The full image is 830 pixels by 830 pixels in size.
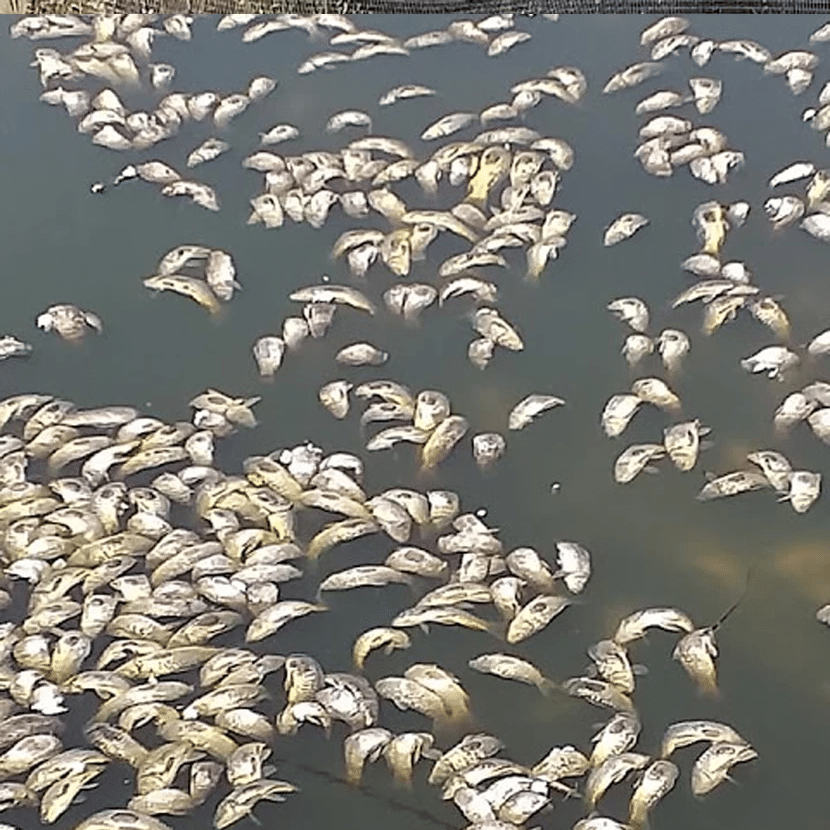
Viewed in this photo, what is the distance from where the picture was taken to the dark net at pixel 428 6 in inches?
104

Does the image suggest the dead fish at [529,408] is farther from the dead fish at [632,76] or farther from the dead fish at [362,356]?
the dead fish at [632,76]

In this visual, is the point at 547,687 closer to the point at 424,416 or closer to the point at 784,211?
the point at 424,416

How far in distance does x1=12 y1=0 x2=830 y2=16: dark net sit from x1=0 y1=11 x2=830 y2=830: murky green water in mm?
271

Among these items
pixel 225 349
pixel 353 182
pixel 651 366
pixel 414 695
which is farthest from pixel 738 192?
pixel 414 695

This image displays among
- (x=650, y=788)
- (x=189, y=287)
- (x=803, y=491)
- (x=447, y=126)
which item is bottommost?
(x=650, y=788)

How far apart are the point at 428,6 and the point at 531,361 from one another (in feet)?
3.46

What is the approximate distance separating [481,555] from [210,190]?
2.55 feet

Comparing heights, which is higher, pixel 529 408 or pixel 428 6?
pixel 428 6

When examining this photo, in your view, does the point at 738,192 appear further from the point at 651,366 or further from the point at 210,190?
the point at 210,190

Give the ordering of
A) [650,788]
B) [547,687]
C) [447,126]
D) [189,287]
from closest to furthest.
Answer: [650,788]
[547,687]
[189,287]
[447,126]

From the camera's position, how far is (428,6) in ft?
8.87

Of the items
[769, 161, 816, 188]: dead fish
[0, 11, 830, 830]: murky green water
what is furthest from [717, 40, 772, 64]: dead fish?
[769, 161, 816, 188]: dead fish

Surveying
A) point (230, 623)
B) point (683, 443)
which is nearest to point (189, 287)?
point (230, 623)

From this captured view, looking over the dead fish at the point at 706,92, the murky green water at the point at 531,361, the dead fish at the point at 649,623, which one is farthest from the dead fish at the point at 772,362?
the dead fish at the point at 706,92
